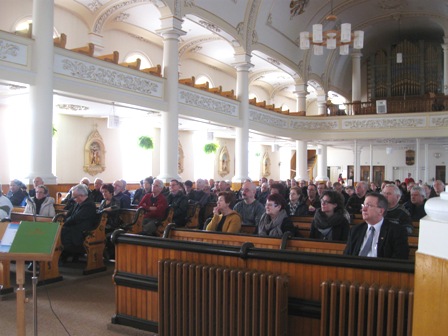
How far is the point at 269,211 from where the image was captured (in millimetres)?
4965

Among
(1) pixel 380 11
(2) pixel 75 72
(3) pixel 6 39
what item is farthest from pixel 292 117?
(3) pixel 6 39

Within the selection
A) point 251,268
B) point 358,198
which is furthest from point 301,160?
point 251,268

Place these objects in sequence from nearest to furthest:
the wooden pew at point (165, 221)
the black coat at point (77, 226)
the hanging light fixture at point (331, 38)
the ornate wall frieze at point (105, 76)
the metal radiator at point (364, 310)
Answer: the metal radiator at point (364, 310) → the black coat at point (77, 226) → the wooden pew at point (165, 221) → the ornate wall frieze at point (105, 76) → the hanging light fixture at point (331, 38)

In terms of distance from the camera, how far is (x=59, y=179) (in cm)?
1522

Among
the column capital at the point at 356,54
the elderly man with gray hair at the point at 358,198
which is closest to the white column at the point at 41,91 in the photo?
the elderly man with gray hair at the point at 358,198

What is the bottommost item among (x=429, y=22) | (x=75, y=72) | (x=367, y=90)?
(x=75, y=72)

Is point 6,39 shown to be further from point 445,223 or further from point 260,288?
point 445,223

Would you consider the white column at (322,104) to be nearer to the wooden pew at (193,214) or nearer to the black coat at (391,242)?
the wooden pew at (193,214)

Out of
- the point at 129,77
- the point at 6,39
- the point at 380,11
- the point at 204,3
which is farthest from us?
the point at 380,11

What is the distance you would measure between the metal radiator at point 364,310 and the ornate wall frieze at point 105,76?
867 centimetres

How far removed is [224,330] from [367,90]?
24.7m

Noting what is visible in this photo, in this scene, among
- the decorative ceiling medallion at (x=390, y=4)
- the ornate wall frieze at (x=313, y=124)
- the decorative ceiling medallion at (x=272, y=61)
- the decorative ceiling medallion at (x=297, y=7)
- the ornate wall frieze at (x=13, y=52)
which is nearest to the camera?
the ornate wall frieze at (x=13, y=52)

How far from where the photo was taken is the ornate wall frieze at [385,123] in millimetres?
18578

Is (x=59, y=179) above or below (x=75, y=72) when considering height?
below
